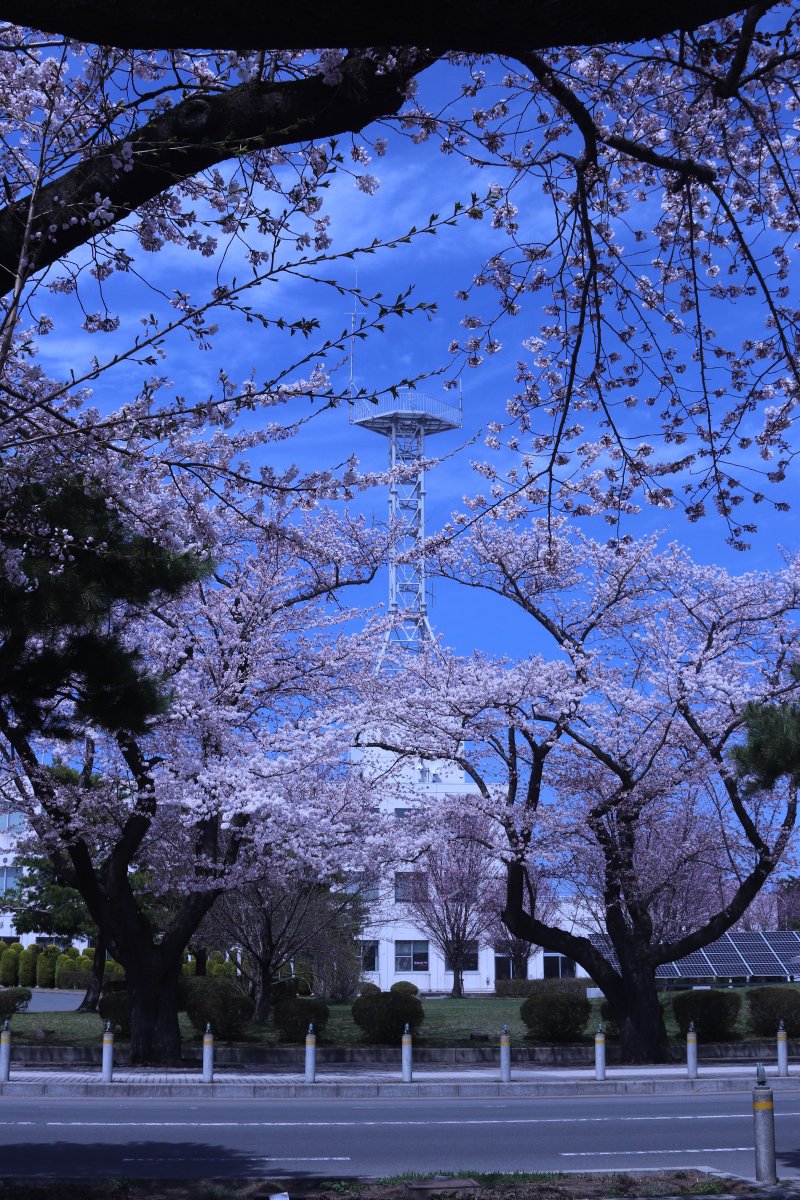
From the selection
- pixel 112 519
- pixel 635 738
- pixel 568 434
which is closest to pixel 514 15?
pixel 568 434

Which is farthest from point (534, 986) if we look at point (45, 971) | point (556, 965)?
point (556, 965)

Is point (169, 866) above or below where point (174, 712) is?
below

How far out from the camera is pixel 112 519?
8.51 m

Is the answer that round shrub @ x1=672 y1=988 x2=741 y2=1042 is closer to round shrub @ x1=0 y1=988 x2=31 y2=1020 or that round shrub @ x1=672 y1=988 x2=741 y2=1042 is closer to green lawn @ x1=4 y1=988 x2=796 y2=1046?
green lawn @ x1=4 y1=988 x2=796 y2=1046

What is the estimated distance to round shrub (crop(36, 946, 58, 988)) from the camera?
48.9 meters

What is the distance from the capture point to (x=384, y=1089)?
16031mm

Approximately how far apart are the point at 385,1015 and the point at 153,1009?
15.4 feet

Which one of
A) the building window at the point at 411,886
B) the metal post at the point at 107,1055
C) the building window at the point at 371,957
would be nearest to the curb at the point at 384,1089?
the metal post at the point at 107,1055

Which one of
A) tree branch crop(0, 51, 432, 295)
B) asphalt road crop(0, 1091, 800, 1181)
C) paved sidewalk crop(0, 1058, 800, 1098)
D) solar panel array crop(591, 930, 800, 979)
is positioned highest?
tree branch crop(0, 51, 432, 295)

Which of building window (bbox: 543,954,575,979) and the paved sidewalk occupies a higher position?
building window (bbox: 543,954,575,979)

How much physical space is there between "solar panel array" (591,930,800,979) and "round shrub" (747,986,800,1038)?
1082 cm

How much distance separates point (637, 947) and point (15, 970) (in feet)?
123

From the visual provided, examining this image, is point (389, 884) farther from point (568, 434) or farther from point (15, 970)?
point (568, 434)

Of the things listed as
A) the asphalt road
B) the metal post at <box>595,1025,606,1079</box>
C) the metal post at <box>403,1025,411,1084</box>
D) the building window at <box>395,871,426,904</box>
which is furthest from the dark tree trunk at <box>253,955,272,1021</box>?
the building window at <box>395,871,426,904</box>
